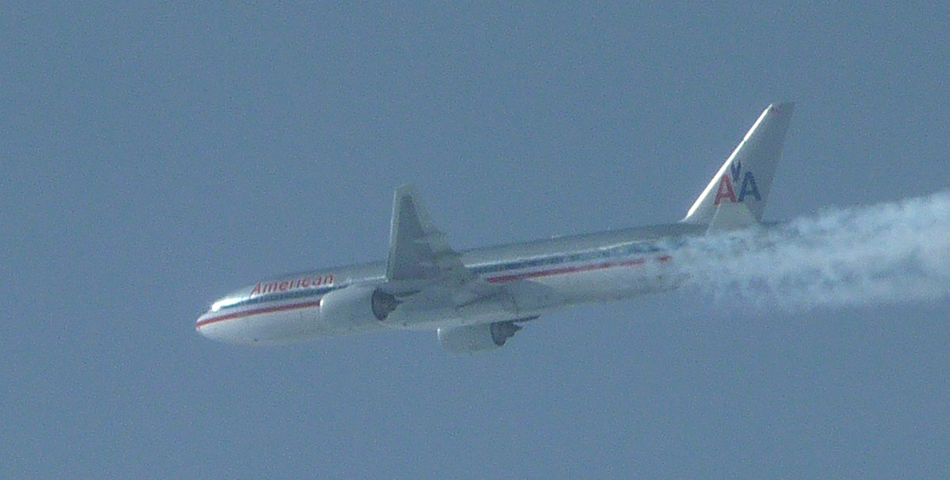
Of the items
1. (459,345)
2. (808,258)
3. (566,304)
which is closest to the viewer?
(808,258)

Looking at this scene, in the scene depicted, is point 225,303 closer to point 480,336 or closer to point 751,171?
point 480,336

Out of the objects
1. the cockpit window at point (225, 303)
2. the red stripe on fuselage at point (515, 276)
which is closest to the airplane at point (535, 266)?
the red stripe on fuselage at point (515, 276)

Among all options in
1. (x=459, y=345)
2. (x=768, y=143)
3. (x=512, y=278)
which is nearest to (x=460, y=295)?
(x=512, y=278)

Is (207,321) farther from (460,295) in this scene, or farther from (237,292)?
(460,295)

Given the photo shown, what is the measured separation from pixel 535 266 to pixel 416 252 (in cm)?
259

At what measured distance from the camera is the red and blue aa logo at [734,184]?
37.4 metres

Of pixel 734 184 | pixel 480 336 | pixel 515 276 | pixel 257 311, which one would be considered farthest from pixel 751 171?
pixel 257 311

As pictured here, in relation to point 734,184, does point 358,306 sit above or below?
below

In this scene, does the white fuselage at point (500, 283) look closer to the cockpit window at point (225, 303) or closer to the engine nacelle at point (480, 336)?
the cockpit window at point (225, 303)

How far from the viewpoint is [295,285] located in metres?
41.4

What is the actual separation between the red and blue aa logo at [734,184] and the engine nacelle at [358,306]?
285 inches

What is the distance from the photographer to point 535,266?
37.3m

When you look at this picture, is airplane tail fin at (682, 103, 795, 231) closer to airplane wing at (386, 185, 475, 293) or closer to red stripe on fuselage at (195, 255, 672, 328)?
red stripe on fuselage at (195, 255, 672, 328)

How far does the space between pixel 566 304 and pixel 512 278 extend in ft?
4.72
